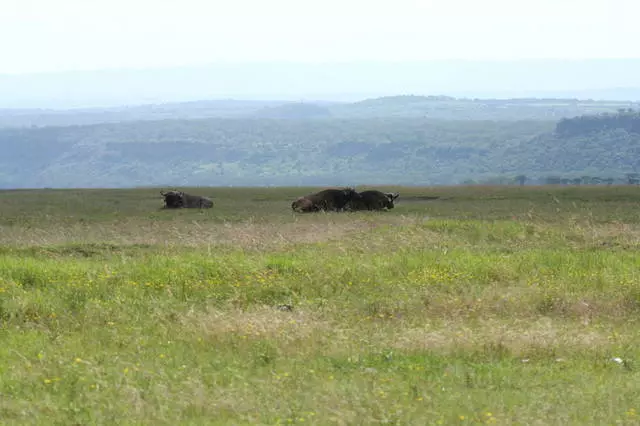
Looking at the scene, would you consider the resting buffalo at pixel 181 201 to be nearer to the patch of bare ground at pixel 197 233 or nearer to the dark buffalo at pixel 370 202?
the dark buffalo at pixel 370 202

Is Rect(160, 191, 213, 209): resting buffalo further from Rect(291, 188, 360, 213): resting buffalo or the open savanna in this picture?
the open savanna

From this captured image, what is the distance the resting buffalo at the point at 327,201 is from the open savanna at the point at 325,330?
50.2 ft

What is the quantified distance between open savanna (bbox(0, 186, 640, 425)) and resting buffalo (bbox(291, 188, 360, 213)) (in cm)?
1530

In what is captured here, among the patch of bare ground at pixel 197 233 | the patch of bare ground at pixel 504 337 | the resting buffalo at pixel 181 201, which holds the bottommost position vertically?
the resting buffalo at pixel 181 201

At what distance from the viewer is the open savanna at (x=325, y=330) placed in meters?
9.06

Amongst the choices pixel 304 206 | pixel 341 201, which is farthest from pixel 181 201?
pixel 341 201

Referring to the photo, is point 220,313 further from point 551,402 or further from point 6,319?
point 551,402

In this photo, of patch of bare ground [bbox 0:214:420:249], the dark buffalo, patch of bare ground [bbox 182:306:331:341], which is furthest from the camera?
the dark buffalo

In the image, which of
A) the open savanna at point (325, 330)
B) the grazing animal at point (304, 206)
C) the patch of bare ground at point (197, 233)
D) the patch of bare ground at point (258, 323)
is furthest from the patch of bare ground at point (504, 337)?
the grazing animal at point (304, 206)

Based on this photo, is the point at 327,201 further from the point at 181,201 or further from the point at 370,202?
the point at 181,201

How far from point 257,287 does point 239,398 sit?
7200mm

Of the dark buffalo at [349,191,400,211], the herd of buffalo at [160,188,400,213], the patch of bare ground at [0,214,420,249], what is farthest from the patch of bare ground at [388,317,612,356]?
the dark buffalo at [349,191,400,211]

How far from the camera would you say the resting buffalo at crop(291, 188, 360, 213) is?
41.3 m

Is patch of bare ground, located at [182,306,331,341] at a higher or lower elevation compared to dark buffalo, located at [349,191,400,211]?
higher
